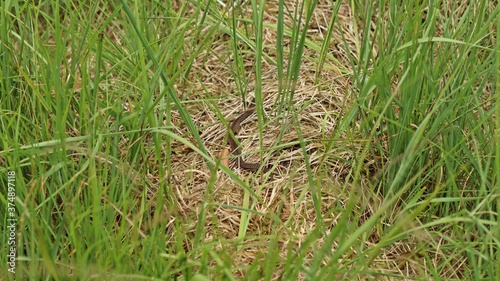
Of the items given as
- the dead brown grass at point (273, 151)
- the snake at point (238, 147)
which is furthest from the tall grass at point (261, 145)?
the snake at point (238, 147)

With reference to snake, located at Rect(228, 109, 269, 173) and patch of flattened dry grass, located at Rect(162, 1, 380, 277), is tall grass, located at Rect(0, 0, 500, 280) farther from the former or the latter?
snake, located at Rect(228, 109, 269, 173)

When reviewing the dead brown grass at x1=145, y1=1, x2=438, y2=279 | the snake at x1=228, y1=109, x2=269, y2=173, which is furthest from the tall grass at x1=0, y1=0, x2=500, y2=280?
the snake at x1=228, y1=109, x2=269, y2=173

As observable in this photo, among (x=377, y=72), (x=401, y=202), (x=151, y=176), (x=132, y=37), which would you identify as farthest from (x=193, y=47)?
(x=401, y=202)

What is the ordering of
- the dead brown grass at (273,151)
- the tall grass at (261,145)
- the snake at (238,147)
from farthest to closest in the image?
the snake at (238,147) → the dead brown grass at (273,151) → the tall grass at (261,145)

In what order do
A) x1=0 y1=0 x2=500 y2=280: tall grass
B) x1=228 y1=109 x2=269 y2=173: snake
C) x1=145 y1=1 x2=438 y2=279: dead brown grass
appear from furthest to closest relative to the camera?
x1=228 y1=109 x2=269 y2=173: snake < x1=145 y1=1 x2=438 y2=279: dead brown grass < x1=0 y1=0 x2=500 y2=280: tall grass

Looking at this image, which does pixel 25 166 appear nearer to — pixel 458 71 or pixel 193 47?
pixel 193 47

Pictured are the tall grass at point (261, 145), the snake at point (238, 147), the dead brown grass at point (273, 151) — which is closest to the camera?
the tall grass at point (261, 145)

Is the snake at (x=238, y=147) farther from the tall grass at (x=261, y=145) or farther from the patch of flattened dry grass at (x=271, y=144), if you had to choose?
the tall grass at (x=261, y=145)

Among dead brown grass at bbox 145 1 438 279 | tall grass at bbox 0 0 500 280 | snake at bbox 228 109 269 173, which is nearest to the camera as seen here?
tall grass at bbox 0 0 500 280

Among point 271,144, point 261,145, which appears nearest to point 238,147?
point 271,144

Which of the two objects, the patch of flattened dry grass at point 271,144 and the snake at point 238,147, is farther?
the snake at point 238,147

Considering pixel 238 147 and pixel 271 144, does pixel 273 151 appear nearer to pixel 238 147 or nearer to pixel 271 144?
pixel 271 144
